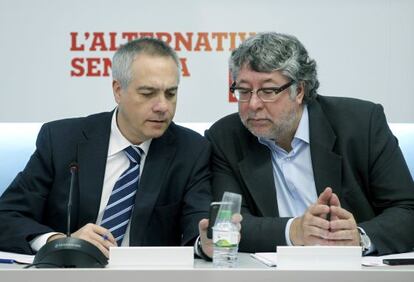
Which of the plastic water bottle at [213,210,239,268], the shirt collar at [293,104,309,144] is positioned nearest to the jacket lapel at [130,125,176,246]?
the shirt collar at [293,104,309,144]

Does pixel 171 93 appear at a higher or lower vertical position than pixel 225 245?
higher

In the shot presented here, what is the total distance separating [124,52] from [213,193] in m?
0.68

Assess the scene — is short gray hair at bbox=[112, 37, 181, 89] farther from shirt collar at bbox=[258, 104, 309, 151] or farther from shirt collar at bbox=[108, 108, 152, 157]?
shirt collar at bbox=[258, 104, 309, 151]

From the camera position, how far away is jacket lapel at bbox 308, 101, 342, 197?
300 cm

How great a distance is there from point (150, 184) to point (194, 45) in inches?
39.6

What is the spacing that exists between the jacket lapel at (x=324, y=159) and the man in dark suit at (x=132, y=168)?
44 cm

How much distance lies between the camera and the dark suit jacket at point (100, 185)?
293 cm

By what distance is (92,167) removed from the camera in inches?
118

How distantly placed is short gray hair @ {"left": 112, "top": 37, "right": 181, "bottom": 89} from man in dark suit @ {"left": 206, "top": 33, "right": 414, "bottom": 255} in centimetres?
29

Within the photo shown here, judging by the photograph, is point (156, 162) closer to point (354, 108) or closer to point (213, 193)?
point (213, 193)

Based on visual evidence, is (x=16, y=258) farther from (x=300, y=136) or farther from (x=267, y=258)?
(x=300, y=136)

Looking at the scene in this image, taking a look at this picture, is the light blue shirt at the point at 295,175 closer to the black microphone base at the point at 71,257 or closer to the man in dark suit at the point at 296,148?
the man in dark suit at the point at 296,148
